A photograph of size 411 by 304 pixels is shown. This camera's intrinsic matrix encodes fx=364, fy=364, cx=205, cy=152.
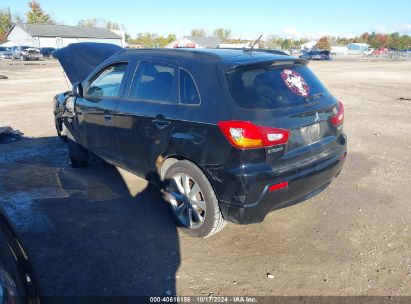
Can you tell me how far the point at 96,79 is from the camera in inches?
192

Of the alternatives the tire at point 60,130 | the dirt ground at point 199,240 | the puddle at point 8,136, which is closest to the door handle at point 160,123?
the dirt ground at point 199,240

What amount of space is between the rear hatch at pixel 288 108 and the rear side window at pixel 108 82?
5.50 feet

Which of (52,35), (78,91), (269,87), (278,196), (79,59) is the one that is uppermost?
(52,35)

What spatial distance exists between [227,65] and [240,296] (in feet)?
6.57

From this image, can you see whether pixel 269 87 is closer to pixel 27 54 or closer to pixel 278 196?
pixel 278 196

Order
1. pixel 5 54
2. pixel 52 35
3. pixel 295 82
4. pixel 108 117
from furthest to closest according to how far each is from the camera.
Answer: pixel 52 35
pixel 5 54
pixel 108 117
pixel 295 82

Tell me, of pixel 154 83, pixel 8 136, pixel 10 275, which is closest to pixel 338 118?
pixel 154 83

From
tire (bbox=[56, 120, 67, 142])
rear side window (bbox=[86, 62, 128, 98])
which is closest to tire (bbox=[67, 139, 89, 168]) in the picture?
rear side window (bbox=[86, 62, 128, 98])

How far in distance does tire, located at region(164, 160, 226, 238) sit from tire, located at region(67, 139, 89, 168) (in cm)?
209

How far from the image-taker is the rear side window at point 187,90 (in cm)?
345

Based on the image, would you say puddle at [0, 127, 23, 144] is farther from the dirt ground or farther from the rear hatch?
the rear hatch

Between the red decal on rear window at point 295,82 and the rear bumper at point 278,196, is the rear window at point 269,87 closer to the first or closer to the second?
the red decal on rear window at point 295,82

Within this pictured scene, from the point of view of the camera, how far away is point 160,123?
3.67 metres

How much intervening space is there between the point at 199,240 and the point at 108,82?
2362 mm
